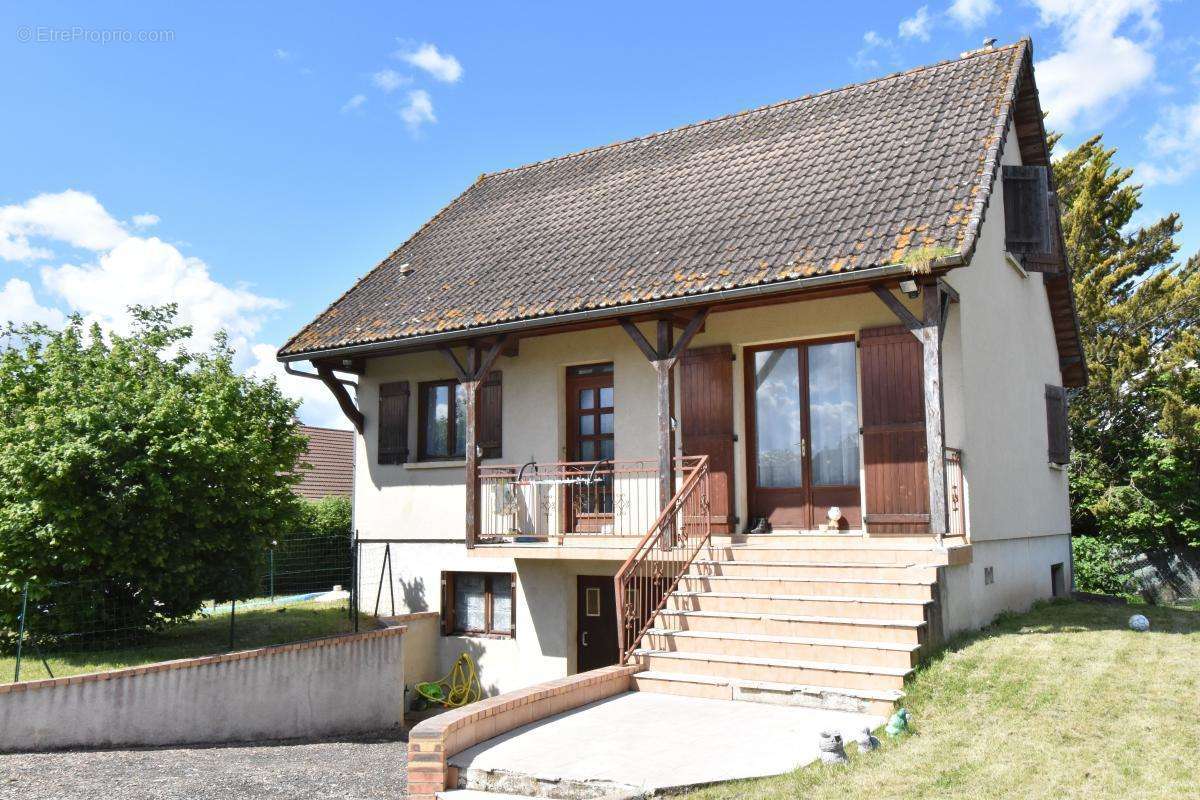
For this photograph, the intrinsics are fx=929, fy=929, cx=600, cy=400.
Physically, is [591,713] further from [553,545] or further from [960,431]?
[960,431]

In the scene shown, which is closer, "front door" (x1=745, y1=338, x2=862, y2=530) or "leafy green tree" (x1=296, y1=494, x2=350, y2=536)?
"front door" (x1=745, y1=338, x2=862, y2=530)

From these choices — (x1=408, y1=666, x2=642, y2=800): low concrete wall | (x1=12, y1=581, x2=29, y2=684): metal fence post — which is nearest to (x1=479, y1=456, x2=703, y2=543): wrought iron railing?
(x1=408, y1=666, x2=642, y2=800): low concrete wall

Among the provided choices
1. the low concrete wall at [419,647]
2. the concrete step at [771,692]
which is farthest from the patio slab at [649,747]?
the low concrete wall at [419,647]

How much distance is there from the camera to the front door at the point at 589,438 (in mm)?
12555

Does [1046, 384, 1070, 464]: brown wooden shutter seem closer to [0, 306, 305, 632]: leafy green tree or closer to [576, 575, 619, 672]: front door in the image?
[576, 575, 619, 672]: front door

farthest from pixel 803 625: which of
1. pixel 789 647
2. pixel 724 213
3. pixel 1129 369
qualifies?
pixel 1129 369

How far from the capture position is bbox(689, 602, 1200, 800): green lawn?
5449 millimetres

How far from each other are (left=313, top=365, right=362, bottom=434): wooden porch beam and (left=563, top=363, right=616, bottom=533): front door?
3808 mm

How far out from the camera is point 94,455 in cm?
1006

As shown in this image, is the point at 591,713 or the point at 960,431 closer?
the point at 591,713

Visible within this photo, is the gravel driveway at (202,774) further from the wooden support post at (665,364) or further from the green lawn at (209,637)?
the wooden support post at (665,364)

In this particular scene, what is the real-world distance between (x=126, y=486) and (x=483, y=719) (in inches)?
230

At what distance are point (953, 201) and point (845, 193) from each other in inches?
63.7

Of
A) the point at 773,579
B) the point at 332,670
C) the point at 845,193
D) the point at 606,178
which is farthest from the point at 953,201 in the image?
the point at 332,670
